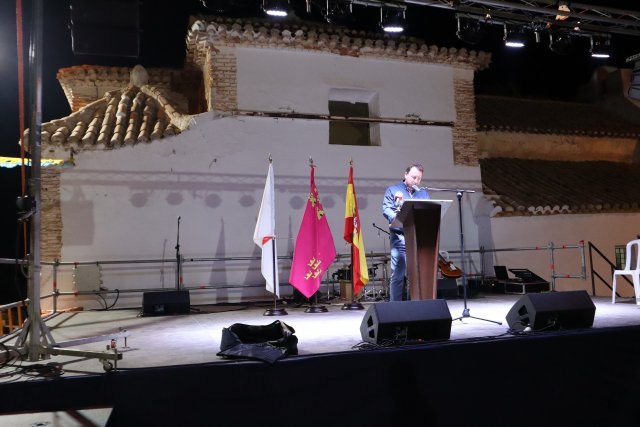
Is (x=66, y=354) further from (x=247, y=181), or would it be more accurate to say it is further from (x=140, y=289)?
(x=247, y=181)

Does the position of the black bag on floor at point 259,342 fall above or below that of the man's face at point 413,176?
below

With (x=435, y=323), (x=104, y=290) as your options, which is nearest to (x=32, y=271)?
(x=435, y=323)

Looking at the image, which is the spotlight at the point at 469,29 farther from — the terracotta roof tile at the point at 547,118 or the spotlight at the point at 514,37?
the terracotta roof tile at the point at 547,118

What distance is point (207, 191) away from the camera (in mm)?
9117

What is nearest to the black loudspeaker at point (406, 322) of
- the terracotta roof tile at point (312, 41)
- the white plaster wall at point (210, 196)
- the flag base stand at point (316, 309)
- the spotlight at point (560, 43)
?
the flag base stand at point (316, 309)

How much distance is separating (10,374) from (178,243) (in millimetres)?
5109

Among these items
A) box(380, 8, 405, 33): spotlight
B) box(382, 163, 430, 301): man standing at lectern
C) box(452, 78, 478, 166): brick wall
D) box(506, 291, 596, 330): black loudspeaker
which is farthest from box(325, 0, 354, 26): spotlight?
box(506, 291, 596, 330): black loudspeaker

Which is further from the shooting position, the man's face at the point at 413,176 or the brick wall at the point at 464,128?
the brick wall at the point at 464,128

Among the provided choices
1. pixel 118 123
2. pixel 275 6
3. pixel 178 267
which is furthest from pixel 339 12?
Answer: pixel 178 267

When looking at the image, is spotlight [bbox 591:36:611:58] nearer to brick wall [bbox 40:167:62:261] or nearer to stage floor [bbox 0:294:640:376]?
stage floor [bbox 0:294:640:376]

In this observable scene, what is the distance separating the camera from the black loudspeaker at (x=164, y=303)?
7.24 m

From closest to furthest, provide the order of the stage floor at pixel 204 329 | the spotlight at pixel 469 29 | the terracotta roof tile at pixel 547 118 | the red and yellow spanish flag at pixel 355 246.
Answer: the stage floor at pixel 204 329
the red and yellow spanish flag at pixel 355 246
the spotlight at pixel 469 29
the terracotta roof tile at pixel 547 118

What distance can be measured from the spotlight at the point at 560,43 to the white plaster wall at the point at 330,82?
2.40 m

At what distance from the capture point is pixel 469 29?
26.8 feet
